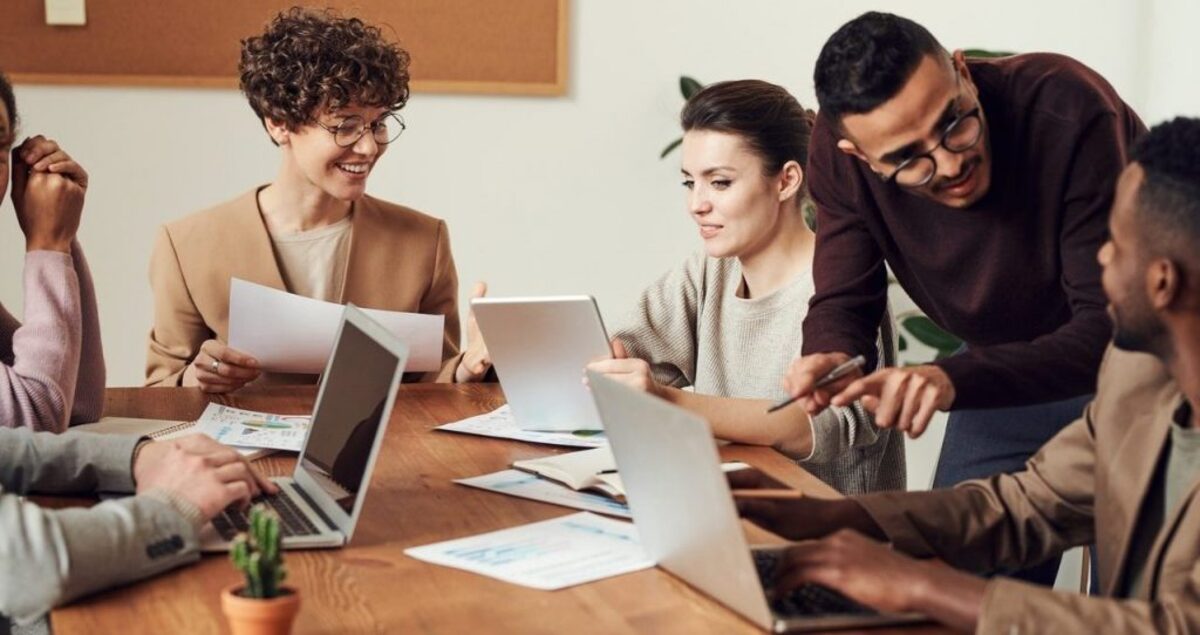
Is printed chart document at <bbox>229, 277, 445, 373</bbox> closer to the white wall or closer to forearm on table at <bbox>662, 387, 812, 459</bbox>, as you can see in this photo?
forearm on table at <bbox>662, 387, 812, 459</bbox>

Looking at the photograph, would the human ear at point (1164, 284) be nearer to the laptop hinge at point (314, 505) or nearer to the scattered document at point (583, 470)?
the scattered document at point (583, 470)

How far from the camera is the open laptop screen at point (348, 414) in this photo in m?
1.60

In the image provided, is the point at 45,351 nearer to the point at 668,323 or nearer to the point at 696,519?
the point at 668,323

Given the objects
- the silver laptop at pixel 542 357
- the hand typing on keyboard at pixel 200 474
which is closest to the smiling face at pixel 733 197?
the silver laptop at pixel 542 357

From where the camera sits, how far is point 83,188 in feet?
7.97

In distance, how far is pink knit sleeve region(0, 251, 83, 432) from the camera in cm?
211

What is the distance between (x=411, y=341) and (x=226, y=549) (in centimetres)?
100

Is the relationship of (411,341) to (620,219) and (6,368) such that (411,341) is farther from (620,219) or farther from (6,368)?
(620,219)

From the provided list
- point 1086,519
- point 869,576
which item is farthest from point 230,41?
point 869,576

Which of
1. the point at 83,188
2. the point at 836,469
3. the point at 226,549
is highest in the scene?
the point at 83,188

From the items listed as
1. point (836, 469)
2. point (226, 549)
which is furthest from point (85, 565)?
point (836, 469)

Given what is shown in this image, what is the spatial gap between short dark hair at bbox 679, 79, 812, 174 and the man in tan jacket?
939mm

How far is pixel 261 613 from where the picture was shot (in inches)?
48.4

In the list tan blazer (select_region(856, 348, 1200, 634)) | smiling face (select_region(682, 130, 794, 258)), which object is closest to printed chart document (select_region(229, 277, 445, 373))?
smiling face (select_region(682, 130, 794, 258))
